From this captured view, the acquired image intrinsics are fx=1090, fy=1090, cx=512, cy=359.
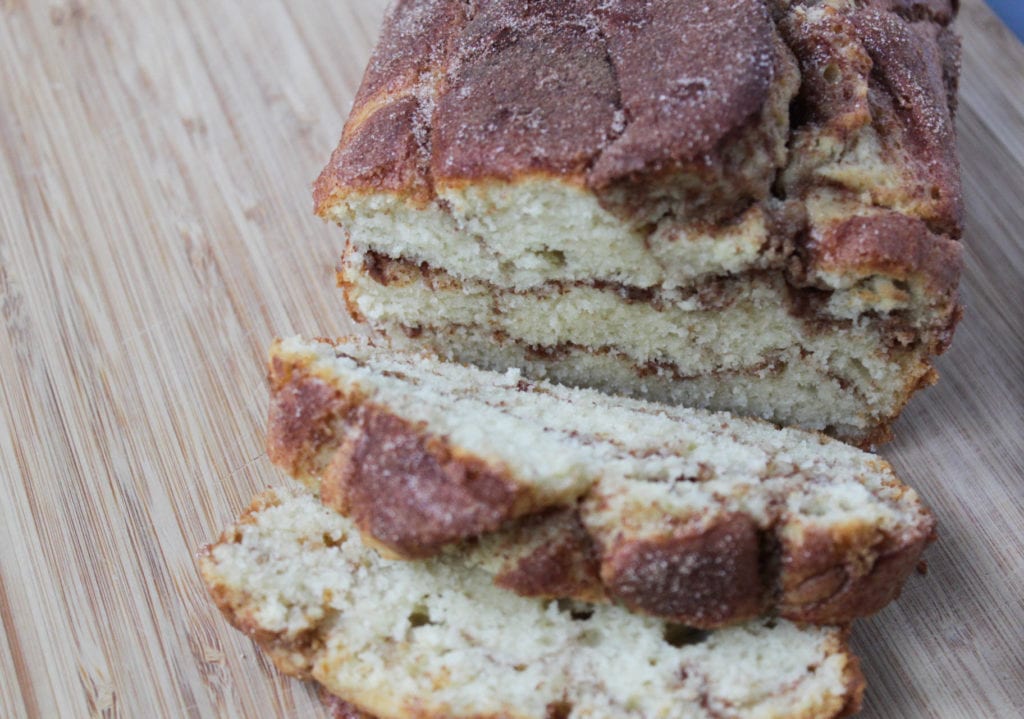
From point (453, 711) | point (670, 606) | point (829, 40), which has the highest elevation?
point (829, 40)

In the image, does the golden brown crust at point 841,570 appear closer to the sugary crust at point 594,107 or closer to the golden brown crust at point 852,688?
the golden brown crust at point 852,688

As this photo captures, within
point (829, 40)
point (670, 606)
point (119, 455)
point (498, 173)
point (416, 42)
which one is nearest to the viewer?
point (670, 606)

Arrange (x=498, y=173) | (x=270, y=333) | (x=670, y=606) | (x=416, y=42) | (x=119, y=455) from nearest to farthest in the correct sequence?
(x=670, y=606) < (x=498, y=173) < (x=416, y=42) < (x=119, y=455) < (x=270, y=333)

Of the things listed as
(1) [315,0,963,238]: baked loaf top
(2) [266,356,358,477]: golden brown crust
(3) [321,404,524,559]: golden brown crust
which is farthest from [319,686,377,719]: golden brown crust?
(1) [315,0,963,238]: baked loaf top

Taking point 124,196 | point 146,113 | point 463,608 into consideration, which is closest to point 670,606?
point 463,608

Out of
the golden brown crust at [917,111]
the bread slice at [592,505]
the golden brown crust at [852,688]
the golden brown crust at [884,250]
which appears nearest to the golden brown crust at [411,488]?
the bread slice at [592,505]

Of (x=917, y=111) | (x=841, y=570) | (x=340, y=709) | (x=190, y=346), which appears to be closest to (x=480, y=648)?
(x=340, y=709)

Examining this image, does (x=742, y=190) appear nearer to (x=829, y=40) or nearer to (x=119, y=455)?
(x=829, y=40)
